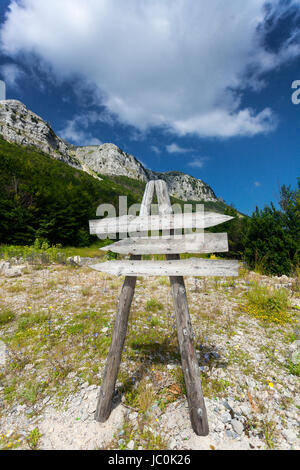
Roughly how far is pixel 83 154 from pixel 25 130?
68680 millimetres

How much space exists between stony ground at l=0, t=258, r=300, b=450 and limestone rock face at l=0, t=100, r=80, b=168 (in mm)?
83905

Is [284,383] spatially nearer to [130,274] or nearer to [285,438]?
[285,438]

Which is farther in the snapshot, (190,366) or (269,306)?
(269,306)

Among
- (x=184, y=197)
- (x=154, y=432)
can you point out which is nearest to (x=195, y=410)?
(x=154, y=432)

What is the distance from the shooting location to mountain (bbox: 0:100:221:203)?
249 feet

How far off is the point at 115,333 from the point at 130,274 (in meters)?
0.76

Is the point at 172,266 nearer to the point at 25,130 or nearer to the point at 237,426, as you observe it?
the point at 237,426

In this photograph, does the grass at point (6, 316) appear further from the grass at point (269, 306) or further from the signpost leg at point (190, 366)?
the grass at point (269, 306)

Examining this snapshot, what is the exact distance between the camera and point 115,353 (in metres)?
2.30

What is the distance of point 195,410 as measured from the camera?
202cm

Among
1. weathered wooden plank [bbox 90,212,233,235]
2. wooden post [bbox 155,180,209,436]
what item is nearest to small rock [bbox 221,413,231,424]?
wooden post [bbox 155,180,209,436]

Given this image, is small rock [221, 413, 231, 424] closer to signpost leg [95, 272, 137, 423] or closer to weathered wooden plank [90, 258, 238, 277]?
signpost leg [95, 272, 137, 423]

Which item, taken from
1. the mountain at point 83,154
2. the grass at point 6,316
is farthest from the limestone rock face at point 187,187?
the grass at point 6,316

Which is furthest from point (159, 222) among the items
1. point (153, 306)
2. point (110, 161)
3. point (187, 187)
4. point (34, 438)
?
point (187, 187)
